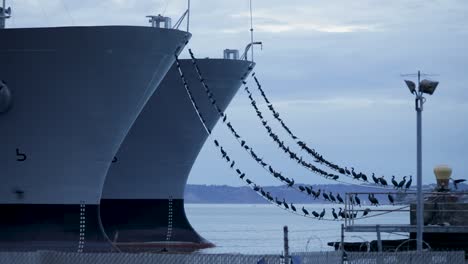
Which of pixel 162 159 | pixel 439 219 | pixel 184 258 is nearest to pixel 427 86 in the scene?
pixel 184 258

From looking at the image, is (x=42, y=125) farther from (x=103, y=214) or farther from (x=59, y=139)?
(x=103, y=214)

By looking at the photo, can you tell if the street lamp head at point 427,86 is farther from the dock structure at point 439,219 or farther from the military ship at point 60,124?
the military ship at point 60,124

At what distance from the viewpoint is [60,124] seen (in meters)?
28.4

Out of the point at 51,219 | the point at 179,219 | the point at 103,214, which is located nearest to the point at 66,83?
the point at 51,219

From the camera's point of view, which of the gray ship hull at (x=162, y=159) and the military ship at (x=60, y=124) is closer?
the military ship at (x=60, y=124)

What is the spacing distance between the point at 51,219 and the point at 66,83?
11.8ft

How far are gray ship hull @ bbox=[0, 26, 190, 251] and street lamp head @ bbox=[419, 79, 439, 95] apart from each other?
12908mm

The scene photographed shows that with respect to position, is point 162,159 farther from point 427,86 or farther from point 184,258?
point 184,258

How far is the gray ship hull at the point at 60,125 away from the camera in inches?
1098

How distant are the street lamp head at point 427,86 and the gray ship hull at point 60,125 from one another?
1291 cm

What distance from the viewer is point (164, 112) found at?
38.5 meters

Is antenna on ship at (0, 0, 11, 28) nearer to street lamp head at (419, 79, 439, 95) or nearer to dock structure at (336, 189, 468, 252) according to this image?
dock structure at (336, 189, 468, 252)

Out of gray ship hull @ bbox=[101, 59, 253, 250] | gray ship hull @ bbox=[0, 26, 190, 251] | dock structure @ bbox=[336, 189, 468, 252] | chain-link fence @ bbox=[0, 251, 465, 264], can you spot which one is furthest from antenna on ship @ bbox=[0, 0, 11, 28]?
chain-link fence @ bbox=[0, 251, 465, 264]

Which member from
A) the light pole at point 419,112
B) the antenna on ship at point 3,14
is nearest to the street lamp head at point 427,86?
the light pole at point 419,112
